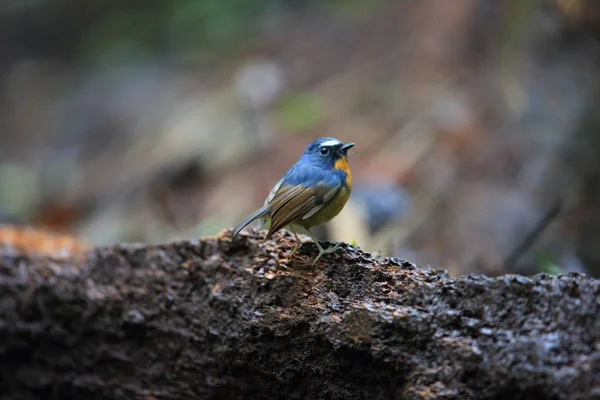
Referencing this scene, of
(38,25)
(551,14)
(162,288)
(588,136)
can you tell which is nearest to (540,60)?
(551,14)

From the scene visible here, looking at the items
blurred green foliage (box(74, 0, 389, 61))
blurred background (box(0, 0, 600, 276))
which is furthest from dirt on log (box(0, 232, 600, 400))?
blurred green foliage (box(74, 0, 389, 61))

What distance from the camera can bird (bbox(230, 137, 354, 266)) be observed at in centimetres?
328

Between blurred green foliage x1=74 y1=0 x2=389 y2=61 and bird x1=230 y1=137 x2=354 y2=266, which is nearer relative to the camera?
bird x1=230 y1=137 x2=354 y2=266

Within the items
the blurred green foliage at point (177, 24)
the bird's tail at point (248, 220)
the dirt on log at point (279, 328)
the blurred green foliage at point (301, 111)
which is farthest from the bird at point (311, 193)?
the blurred green foliage at point (177, 24)

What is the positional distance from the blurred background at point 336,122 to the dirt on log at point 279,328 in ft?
3.96

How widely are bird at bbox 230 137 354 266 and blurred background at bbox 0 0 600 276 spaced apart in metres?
1.20

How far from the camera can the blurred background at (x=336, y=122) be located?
6.24 m

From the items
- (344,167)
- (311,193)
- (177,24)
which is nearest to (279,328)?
(311,193)

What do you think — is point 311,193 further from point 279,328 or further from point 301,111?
point 301,111

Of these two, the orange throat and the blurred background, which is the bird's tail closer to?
the orange throat

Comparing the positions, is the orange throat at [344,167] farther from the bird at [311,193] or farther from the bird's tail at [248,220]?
the bird's tail at [248,220]

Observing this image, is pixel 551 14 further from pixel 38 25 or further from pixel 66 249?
pixel 38 25

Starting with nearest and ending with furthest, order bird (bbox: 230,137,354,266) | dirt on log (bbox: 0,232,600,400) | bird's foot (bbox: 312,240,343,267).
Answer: dirt on log (bbox: 0,232,600,400) → bird's foot (bbox: 312,240,343,267) → bird (bbox: 230,137,354,266)

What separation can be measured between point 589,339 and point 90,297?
115 inches
